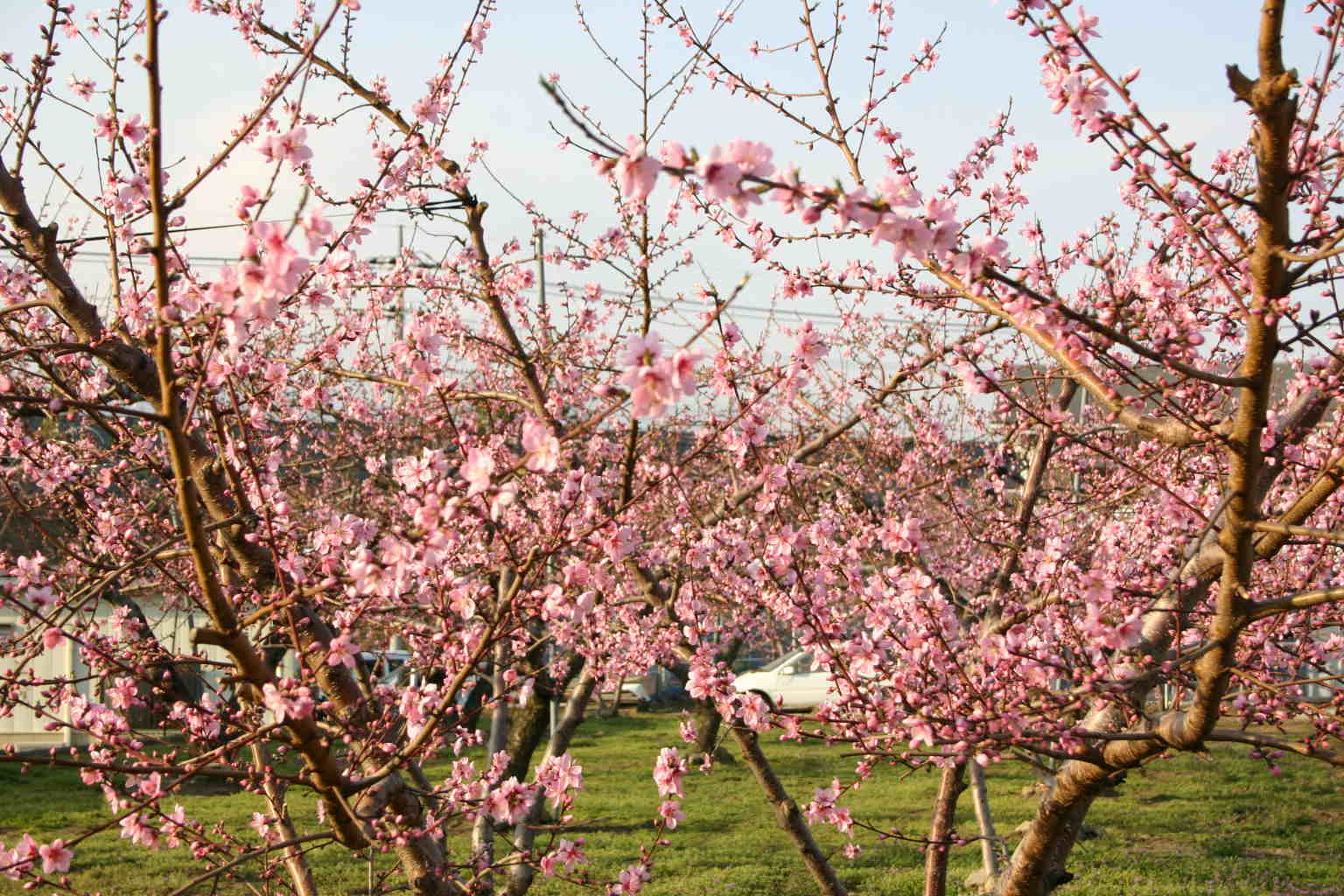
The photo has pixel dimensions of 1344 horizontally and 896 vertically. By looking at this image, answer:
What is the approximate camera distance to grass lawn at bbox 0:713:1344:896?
8.48 m

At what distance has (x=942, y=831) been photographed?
15.5 ft

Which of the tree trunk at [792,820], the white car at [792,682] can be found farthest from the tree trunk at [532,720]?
the white car at [792,682]

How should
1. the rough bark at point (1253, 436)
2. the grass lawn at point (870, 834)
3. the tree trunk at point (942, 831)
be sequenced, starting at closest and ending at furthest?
the rough bark at point (1253, 436)
the tree trunk at point (942, 831)
the grass lawn at point (870, 834)

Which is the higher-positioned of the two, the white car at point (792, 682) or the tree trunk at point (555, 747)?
the tree trunk at point (555, 747)

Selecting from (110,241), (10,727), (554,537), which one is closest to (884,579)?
(554,537)

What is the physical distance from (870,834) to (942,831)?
6.18 metres

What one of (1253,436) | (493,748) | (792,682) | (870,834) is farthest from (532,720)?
(792,682)

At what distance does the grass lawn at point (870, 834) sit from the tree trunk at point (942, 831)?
6.65ft

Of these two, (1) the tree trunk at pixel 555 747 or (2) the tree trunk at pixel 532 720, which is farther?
(2) the tree trunk at pixel 532 720

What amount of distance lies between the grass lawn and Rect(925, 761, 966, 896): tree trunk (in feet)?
6.65

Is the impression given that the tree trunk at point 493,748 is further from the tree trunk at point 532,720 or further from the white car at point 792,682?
the white car at point 792,682

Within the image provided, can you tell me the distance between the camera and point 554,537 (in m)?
2.50

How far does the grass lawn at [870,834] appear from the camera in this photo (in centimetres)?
848

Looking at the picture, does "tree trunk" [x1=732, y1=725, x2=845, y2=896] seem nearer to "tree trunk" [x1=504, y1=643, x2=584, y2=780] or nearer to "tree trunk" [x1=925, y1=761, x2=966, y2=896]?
"tree trunk" [x1=925, y1=761, x2=966, y2=896]
